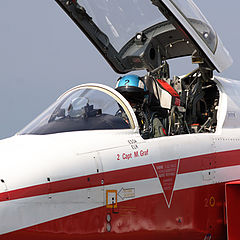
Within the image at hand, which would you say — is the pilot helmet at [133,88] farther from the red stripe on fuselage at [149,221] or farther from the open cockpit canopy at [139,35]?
the red stripe on fuselage at [149,221]

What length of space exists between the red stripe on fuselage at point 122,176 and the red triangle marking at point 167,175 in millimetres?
103

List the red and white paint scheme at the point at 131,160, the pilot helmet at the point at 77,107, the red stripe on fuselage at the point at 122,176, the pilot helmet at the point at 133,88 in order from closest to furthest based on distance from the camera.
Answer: the red stripe on fuselage at the point at 122,176, the red and white paint scheme at the point at 131,160, the pilot helmet at the point at 77,107, the pilot helmet at the point at 133,88

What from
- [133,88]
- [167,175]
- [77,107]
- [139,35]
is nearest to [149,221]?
[167,175]

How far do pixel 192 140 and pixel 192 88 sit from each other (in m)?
1.73

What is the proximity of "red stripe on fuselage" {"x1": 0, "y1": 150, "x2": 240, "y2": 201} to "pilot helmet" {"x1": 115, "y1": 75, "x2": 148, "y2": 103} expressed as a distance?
1.30 m

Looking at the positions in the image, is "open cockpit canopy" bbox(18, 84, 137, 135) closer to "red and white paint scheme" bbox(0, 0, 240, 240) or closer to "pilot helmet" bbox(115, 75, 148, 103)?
"red and white paint scheme" bbox(0, 0, 240, 240)

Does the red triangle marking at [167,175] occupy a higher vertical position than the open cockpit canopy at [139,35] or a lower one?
lower

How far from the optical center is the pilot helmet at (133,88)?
7.14 metres

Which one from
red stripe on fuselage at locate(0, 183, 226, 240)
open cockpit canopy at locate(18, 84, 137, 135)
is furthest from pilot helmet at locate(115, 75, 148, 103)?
red stripe on fuselage at locate(0, 183, 226, 240)

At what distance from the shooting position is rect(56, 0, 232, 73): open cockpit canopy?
298 inches

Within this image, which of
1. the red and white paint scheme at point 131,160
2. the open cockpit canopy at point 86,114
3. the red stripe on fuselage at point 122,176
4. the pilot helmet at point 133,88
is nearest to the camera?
the red stripe on fuselage at point 122,176

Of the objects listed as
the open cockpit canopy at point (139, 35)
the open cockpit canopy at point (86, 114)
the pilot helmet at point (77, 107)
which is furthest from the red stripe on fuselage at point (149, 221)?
the open cockpit canopy at point (139, 35)

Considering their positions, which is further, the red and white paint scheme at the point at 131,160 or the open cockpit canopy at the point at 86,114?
the open cockpit canopy at the point at 86,114

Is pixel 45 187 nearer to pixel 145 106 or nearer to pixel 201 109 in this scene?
pixel 145 106
